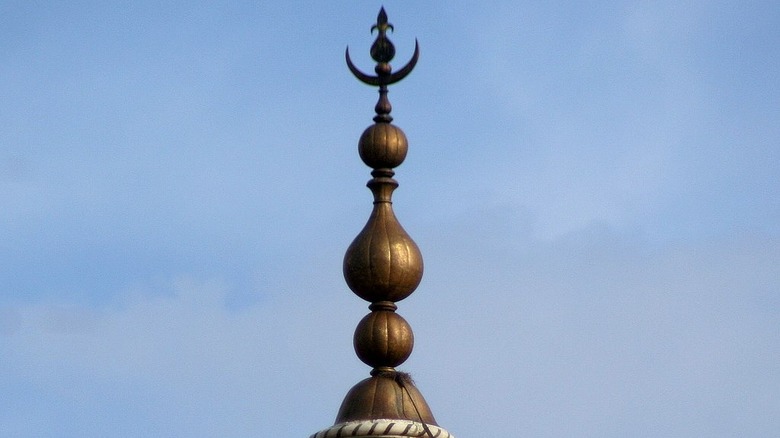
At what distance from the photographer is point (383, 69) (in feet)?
63.1

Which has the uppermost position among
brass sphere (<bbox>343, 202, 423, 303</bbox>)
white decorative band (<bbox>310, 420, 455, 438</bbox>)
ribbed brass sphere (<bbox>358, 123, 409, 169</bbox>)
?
ribbed brass sphere (<bbox>358, 123, 409, 169</bbox>)

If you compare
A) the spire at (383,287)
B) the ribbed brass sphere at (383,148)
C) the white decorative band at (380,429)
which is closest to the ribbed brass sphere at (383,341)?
the spire at (383,287)

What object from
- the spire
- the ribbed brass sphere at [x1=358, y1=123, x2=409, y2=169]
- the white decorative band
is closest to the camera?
the white decorative band

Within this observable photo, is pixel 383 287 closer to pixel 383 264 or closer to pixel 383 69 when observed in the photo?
pixel 383 264

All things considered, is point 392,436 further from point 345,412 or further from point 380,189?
point 380,189

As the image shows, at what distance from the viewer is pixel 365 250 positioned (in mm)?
18500

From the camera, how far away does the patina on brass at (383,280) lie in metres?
18.0

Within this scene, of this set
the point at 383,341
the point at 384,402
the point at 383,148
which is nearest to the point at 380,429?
the point at 384,402

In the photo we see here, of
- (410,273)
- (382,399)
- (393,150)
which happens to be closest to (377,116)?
(393,150)

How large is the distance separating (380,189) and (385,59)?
1.36 meters

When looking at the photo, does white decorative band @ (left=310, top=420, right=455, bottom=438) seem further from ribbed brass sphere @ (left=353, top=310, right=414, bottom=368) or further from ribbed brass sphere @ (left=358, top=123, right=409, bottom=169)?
ribbed brass sphere @ (left=358, top=123, right=409, bottom=169)

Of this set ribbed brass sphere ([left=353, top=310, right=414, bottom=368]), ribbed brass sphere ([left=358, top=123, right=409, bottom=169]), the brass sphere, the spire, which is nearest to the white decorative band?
the spire

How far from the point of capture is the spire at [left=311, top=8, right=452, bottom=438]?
17.8 m

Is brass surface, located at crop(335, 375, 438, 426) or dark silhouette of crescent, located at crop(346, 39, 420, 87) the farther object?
dark silhouette of crescent, located at crop(346, 39, 420, 87)
